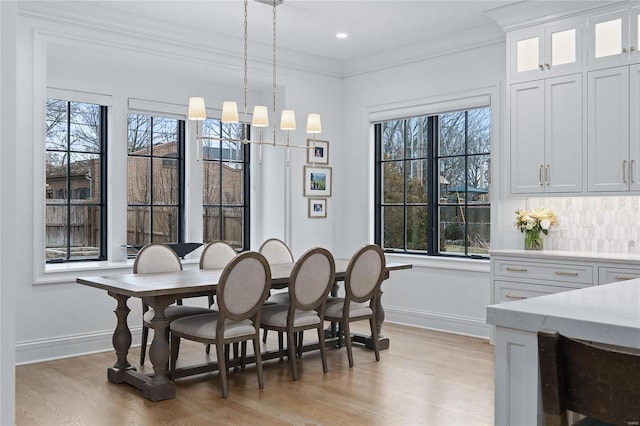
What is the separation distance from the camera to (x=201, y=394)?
12.8 ft

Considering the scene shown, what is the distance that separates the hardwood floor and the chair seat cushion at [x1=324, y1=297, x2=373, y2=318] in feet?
1.21

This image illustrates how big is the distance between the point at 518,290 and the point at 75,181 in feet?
13.1

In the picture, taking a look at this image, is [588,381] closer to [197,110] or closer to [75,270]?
[197,110]

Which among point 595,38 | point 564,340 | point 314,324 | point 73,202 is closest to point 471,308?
point 314,324

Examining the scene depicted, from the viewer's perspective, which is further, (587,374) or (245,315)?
(245,315)

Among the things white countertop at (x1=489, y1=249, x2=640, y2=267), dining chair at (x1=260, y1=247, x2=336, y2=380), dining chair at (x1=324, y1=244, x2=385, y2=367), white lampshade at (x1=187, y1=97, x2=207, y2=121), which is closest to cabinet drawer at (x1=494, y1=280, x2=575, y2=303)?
white countertop at (x1=489, y1=249, x2=640, y2=267)

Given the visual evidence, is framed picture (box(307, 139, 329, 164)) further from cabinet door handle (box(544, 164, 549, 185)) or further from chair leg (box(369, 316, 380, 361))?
cabinet door handle (box(544, 164, 549, 185))

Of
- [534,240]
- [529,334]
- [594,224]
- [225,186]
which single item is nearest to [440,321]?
[534,240]

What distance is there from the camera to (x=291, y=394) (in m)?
3.92

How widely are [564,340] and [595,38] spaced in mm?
4050

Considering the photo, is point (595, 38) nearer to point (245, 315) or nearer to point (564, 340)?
point (245, 315)

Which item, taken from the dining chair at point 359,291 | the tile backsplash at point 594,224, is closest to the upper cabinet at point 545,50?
the tile backsplash at point 594,224

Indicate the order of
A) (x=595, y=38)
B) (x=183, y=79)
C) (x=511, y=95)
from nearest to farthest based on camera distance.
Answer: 1. (x=595, y=38)
2. (x=511, y=95)
3. (x=183, y=79)

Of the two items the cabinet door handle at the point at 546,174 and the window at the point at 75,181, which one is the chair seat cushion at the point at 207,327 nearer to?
the window at the point at 75,181
